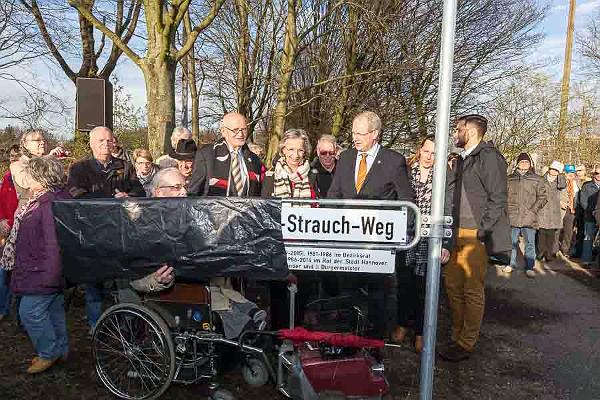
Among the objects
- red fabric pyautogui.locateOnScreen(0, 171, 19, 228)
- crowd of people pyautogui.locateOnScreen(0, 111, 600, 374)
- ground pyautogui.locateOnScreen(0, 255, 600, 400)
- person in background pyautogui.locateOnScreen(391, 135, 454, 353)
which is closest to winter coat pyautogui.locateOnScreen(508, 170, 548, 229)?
ground pyautogui.locateOnScreen(0, 255, 600, 400)

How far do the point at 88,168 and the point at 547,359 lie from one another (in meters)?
4.33

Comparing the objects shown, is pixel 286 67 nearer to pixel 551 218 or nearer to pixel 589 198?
pixel 551 218

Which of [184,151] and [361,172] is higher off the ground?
[184,151]

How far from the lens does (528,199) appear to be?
25.9ft

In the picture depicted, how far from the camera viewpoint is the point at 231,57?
13.6 meters

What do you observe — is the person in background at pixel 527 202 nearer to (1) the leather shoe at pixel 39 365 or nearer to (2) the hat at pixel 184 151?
(2) the hat at pixel 184 151

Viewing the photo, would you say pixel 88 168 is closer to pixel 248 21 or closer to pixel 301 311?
pixel 301 311

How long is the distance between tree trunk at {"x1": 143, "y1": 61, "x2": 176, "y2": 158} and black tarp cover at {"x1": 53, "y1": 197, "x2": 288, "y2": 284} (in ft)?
15.7

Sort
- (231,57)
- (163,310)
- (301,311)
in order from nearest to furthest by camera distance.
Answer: (163,310) → (301,311) → (231,57)

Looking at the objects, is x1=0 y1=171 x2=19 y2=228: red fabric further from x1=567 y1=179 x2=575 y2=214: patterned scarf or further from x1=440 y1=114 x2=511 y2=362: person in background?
x1=567 y1=179 x2=575 y2=214: patterned scarf

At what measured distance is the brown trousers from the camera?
4.05 metres

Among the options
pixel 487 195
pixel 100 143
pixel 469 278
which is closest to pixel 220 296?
pixel 100 143

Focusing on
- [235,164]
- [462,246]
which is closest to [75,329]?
[235,164]

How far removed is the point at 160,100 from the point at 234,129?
3.91 m
